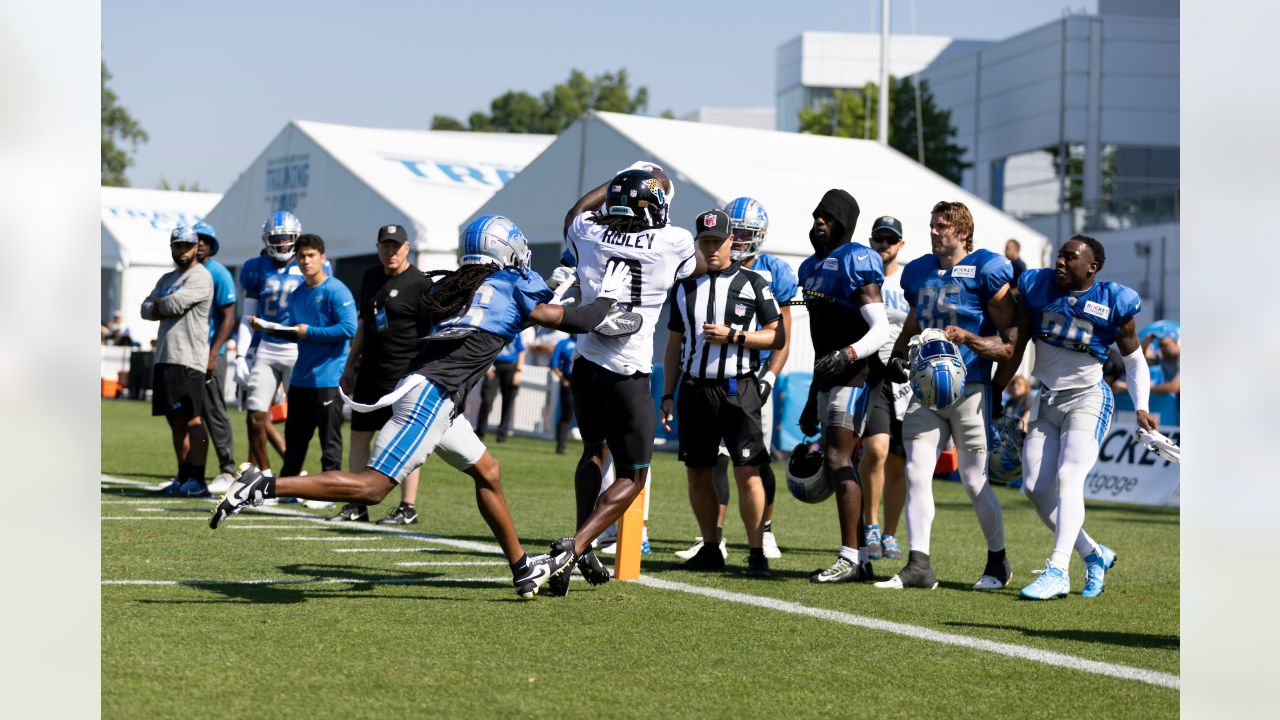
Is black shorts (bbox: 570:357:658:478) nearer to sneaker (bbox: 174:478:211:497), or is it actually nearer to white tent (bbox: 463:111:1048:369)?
sneaker (bbox: 174:478:211:497)

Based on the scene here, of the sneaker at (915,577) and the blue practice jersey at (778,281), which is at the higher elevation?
the blue practice jersey at (778,281)

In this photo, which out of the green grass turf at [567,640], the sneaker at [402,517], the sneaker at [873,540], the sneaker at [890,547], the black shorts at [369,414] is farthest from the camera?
the sneaker at [402,517]

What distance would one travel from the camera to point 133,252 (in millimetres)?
34094

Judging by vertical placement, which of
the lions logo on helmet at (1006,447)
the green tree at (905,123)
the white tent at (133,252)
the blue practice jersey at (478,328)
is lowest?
the lions logo on helmet at (1006,447)

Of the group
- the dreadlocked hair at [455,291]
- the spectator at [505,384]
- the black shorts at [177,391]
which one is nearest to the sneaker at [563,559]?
the dreadlocked hair at [455,291]

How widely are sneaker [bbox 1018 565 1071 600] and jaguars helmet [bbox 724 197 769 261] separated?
7.76ft

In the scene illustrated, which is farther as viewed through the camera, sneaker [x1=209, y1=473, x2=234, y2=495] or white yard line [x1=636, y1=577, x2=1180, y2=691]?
sneaker [x1=209, y1=473, x2=234, y2=495]

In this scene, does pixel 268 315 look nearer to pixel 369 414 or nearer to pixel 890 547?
pixel 369 414

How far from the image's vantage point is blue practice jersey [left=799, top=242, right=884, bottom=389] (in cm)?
800

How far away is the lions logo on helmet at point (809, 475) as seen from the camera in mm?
8508

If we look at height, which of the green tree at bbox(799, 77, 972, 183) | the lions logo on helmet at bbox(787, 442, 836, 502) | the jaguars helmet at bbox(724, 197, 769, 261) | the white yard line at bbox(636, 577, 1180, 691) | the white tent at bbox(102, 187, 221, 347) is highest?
the green tree at bbox(799, 77, 972, 183)

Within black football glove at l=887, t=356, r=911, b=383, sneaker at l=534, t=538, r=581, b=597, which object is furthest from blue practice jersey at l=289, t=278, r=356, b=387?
sneaker at l=534, t=538, r=581, b=597

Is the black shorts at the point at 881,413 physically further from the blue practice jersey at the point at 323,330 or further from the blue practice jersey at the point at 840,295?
the blue practice jersey at the point at 323,330
